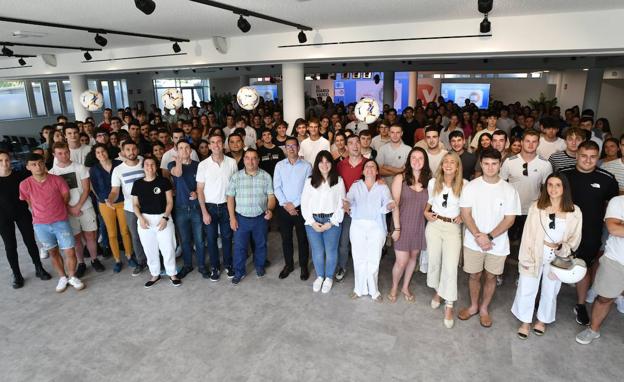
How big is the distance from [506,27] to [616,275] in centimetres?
378

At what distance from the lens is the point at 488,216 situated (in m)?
3.38

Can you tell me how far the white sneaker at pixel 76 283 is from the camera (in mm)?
4458

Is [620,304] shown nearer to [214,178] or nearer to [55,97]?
[214,178]

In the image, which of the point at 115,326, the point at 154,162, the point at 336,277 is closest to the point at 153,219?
the point at 154,162

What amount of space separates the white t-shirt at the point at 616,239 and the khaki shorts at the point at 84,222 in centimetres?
523

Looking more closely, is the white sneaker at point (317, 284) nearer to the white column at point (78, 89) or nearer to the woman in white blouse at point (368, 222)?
the woman in white blouse at point (368, 222)

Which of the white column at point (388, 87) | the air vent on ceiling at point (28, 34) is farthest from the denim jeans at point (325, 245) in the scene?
the white column at point (388, 87)

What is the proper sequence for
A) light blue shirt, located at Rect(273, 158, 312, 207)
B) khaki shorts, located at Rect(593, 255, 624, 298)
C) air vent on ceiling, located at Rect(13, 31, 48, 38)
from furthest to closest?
air vent on ceiling, located at Rect(13, 31, 48, 38) → light blue shirt, located at Rect(273, 158, 312, 207) → khaki shorts, located at Rect(593, 255, 624, 298)

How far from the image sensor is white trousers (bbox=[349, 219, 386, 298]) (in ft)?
12.9

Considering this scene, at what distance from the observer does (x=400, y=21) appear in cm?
600

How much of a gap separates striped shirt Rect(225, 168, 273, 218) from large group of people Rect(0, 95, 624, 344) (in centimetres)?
1

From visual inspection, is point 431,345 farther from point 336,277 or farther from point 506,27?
point 506,27

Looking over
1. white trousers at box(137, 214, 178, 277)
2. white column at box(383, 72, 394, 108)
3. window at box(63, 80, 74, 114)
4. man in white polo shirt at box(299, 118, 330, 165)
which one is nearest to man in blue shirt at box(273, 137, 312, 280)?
man in white polo shirt at box(299, 118, 330, 165)

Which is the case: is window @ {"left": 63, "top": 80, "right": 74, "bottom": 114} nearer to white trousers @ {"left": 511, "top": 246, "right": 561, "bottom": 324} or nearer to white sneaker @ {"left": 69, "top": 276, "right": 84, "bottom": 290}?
white sneaker @ {"left": 69, "top": 276, "right": 84, "bottom": 290}
